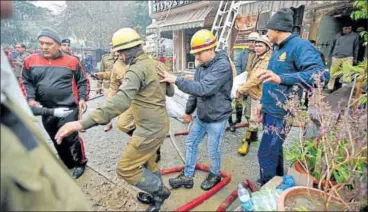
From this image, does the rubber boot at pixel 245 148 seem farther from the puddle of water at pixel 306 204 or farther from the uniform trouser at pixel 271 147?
the puddle of water at pixel 306 204

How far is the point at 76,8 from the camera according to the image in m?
33.0

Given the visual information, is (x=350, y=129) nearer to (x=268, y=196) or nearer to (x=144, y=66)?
(x=268, y=196)

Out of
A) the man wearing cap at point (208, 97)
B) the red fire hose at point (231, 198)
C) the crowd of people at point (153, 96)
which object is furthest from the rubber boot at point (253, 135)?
the man wearing cap at point (208, 97)

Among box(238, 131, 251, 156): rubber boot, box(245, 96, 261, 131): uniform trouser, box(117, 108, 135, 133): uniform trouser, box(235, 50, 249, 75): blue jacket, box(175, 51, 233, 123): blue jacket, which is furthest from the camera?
box(235, 50, 249, 75): blue jacket

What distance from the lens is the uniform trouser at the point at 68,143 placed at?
3.65m

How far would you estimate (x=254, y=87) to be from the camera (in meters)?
4.58

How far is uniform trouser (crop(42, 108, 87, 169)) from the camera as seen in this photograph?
3.65m

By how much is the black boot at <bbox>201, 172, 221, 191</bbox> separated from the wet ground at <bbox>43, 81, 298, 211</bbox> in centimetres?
8

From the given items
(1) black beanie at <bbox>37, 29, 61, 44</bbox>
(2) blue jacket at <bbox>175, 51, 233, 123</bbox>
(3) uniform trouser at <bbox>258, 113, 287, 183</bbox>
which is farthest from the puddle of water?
(1) black beanie at <bbox>37, 29, 61, 44</bbox>

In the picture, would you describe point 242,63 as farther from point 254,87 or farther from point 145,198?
point 145,198

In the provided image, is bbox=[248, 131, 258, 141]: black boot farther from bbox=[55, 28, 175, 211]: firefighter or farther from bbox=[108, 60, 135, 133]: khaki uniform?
bbox=[55, 28, 175, 211]: firefighter

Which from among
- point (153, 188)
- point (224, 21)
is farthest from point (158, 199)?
point (224, 21)

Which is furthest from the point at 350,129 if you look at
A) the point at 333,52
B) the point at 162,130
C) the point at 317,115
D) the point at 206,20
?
the point at 206,20

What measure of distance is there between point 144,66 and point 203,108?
38.4 inches
